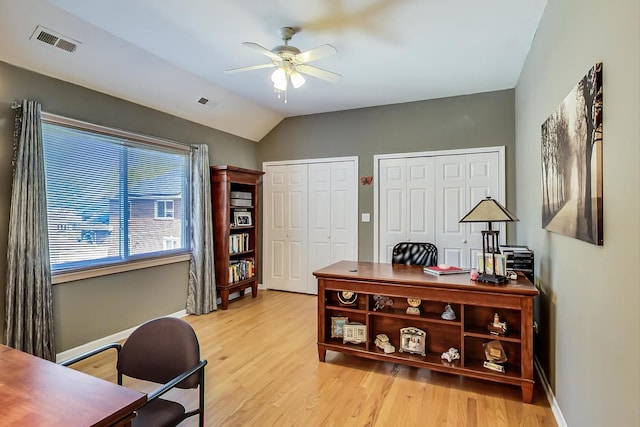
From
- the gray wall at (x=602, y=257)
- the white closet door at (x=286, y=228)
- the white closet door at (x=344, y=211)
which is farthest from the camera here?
the white closet door at (x=286, y=228)

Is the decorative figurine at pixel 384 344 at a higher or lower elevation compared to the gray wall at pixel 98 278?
lower

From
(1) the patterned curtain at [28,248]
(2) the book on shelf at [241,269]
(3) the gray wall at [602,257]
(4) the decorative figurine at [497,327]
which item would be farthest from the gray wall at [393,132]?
(1) the patterned curtain at [28,248]

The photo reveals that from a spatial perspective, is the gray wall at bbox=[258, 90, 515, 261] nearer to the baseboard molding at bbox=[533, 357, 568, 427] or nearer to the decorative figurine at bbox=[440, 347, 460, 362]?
the baseboard molding at bbox=[533, 357, 568, 427]

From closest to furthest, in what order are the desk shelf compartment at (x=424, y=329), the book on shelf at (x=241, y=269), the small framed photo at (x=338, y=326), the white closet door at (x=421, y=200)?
the desk shelf compartment at (x=424, y=329) → the small framed photo at (x=338, y=326) → the white closet door at (x=421, y=200) → the book on shelf at (x=241, y=269)

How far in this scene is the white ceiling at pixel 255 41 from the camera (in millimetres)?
2488

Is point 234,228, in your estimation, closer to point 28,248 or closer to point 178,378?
point 28,248

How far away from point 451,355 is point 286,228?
3.40 meters

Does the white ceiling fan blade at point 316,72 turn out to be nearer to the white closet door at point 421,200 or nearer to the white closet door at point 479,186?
the white closet door at point 421,200

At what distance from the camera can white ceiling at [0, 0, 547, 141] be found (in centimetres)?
249

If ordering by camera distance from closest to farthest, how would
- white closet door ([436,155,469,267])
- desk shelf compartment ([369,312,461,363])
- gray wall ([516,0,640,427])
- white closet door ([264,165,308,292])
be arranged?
gray wall ([516,0,640,427]) → desk shelf compartment ([369,312,461,363]) → white closet door ([436,155,469,267]) → white closet door ([264,165,308,292])

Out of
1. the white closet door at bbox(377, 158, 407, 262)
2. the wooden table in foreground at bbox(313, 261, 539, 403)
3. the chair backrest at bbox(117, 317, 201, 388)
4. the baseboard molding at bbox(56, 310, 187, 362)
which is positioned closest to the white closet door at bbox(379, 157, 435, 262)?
the white closet door at bbox(377, 158, 407, 262)

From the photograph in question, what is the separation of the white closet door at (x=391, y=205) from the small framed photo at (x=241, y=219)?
1958 mm

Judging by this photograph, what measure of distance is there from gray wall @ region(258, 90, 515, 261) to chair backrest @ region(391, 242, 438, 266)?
106 cm

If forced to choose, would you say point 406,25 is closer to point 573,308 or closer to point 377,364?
point 573,308
